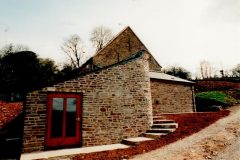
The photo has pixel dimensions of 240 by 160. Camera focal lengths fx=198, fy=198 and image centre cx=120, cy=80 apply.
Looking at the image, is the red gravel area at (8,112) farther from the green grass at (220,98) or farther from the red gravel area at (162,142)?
the green grass at (220,98)

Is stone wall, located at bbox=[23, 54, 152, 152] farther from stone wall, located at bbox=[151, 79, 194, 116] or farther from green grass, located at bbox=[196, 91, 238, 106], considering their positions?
green grass, located at bbox=[196, 91, 238, 106]

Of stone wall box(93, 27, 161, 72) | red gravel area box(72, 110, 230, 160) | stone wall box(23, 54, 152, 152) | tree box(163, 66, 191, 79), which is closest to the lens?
red gravel area box(72, 110, 230, 160)

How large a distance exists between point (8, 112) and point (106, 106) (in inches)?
420

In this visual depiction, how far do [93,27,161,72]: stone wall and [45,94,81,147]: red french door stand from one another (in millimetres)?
13322

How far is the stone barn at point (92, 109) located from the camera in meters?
7.86

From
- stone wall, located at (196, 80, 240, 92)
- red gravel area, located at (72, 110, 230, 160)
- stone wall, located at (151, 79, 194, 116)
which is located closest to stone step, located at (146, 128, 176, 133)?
red gravel area, located at (72, 110, 230, 160)

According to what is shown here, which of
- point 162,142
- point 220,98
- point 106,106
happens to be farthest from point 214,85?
point 106,106

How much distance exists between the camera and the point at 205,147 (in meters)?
7.11

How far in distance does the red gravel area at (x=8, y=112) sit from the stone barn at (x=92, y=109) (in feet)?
24.9

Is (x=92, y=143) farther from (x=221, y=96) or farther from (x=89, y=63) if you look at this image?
(x=221, y=96)

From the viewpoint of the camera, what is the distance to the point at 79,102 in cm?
879

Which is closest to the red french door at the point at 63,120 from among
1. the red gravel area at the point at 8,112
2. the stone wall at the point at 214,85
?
the red gravel area at the point at 8,112

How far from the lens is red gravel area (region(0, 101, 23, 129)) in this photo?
14.3m

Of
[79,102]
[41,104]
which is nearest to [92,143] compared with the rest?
[79,102]
